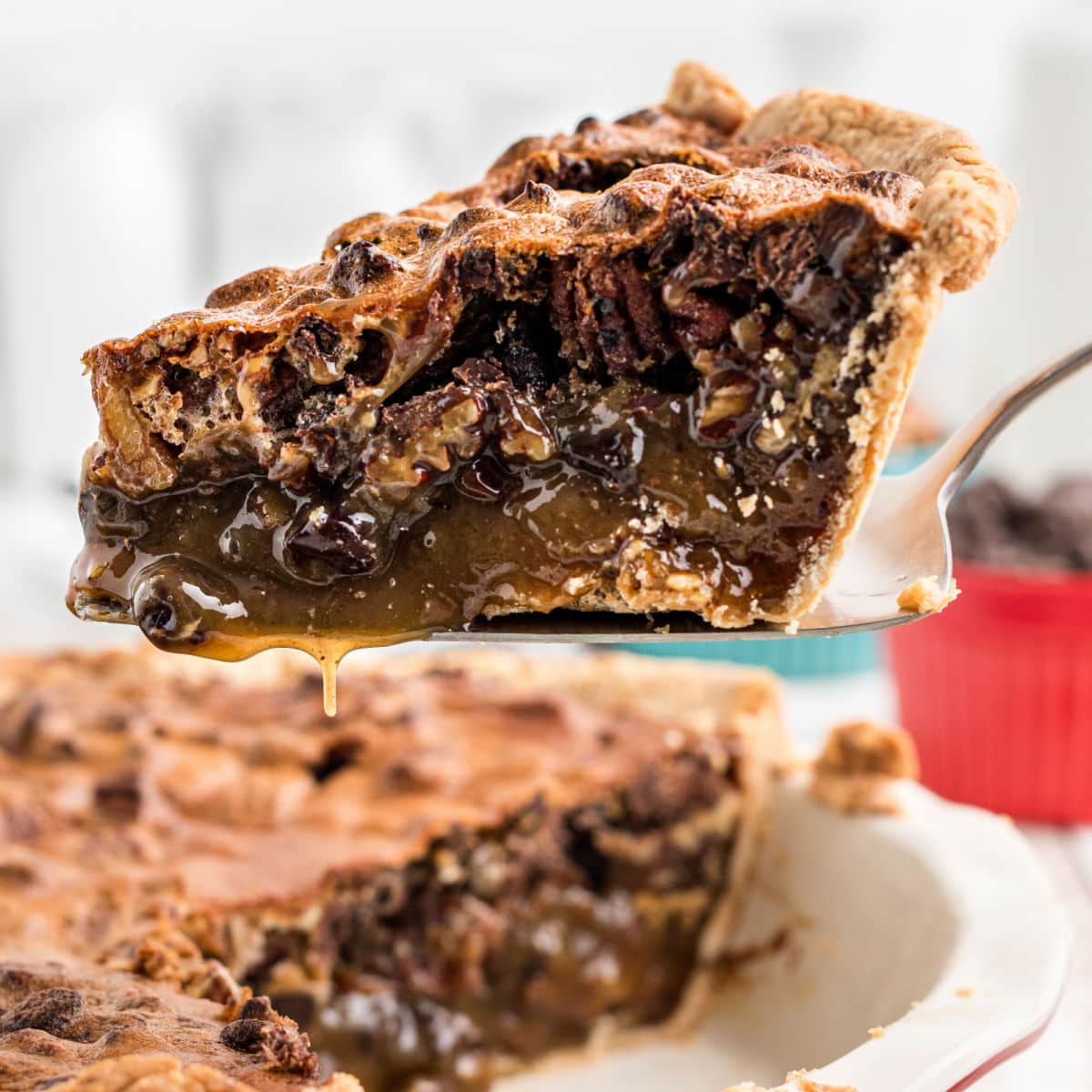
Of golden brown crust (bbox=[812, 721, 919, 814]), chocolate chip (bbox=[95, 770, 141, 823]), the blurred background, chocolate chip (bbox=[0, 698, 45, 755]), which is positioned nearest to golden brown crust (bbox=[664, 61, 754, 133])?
golden brown crust (bbox=[812, 721, 919, 814])

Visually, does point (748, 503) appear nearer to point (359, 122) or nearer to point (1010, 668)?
point (1010, 668)

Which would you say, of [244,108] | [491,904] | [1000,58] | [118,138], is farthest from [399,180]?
[491,904]

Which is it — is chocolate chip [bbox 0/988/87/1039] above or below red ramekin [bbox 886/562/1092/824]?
above

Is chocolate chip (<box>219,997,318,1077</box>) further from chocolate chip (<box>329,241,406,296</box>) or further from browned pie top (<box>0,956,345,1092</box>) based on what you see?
chocolate chip (<box>329,241,406,296</box>)

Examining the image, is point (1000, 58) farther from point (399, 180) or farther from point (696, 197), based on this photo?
point (696, 197)

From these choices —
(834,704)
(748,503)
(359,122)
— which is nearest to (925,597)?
(748,503)
